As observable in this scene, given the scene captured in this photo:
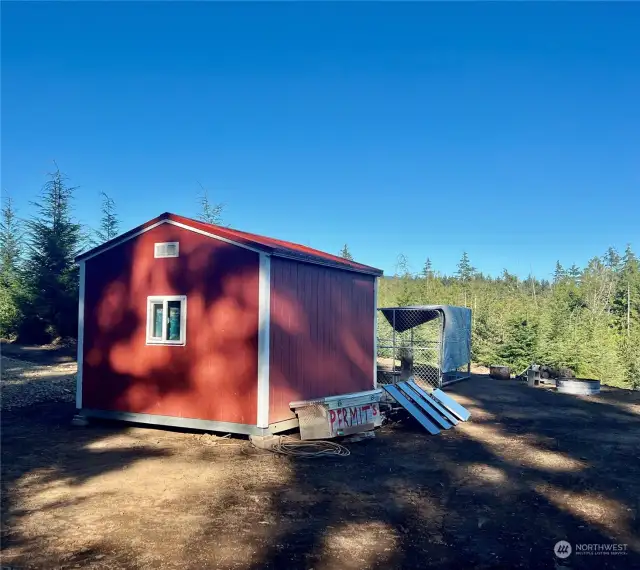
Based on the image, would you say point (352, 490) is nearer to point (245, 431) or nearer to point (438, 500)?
point (438, 500)

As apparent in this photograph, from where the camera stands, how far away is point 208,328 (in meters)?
8.11

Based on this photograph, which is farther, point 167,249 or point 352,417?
point 167,249

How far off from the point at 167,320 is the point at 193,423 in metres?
1.79

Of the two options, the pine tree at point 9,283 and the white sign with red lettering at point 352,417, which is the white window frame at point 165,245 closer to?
the white sign with red lettering at point 352,417

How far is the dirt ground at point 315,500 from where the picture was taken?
398 cm

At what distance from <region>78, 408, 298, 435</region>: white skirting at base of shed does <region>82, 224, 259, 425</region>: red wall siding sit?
9 cm

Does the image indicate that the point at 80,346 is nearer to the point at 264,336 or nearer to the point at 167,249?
the point at 167,249

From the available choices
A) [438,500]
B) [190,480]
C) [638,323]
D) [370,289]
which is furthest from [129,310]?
[638,323]

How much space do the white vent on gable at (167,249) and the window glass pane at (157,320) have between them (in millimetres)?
892

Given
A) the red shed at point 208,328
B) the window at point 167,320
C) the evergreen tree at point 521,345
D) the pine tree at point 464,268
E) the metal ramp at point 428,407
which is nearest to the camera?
the red shed at point 208,328

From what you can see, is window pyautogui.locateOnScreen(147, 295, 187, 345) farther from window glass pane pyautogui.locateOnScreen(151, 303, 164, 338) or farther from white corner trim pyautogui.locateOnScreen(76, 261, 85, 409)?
white corner trim pyautogui.locateOnScreen(76, 261, 85, 409)

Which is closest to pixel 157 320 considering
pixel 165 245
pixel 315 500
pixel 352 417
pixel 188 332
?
pixel 188 332

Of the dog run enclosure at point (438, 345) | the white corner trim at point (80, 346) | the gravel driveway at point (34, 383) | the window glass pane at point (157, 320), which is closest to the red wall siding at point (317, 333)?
the window glass pane at point (157, 320)

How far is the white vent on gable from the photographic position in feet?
28.0
